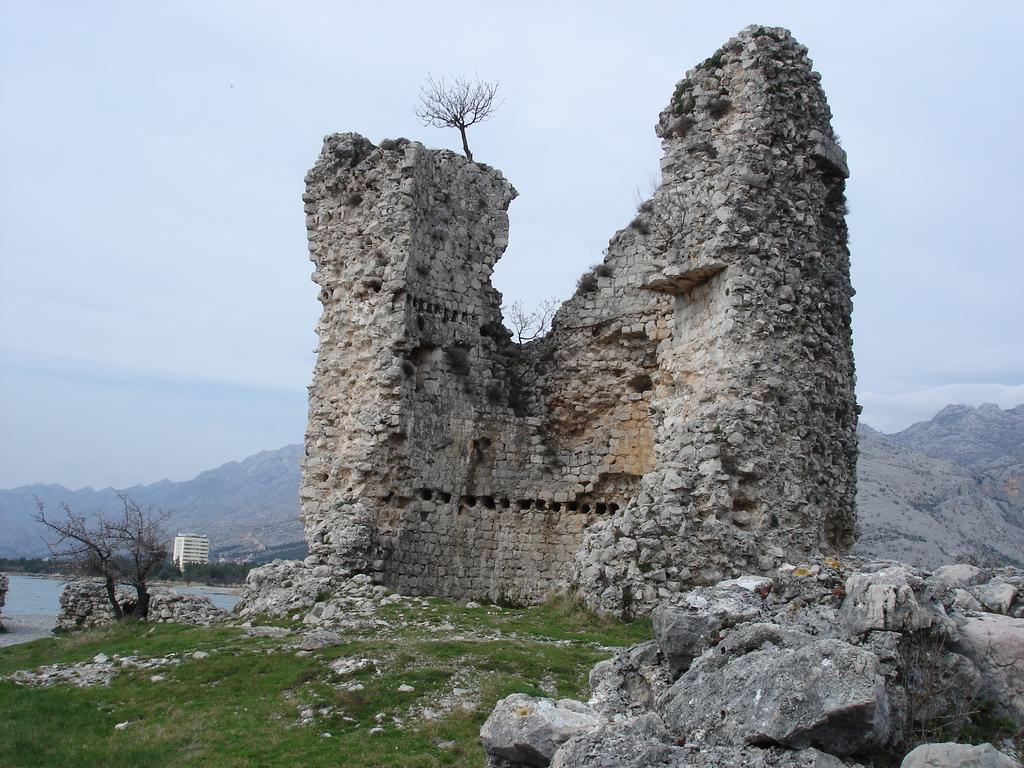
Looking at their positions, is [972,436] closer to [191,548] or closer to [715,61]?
[715,61]

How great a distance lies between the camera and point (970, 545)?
2644 centimetres

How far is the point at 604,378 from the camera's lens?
1731 centimetres

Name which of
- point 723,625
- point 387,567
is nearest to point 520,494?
point 387,567

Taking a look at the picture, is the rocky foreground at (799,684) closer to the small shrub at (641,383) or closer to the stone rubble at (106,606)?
the small shrub at (641,383)

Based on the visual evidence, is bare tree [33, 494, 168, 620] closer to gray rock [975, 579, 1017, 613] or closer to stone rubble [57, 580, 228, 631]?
stone rubble [57, 580, 228, 631]

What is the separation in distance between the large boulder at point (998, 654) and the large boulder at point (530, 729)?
7.92ft

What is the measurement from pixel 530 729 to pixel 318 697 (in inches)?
152

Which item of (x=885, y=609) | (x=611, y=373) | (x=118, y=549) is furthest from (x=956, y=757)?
(x=118, y=549)

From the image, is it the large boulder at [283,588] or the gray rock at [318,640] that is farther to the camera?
the large boulder at [283,588]

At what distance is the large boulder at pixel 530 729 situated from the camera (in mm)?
5629

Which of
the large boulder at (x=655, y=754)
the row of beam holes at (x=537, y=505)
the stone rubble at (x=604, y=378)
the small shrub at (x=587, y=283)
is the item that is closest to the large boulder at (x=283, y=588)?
the stone rubble at (x=604, y=378)

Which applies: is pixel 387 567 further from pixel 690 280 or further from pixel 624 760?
pixel 624 760

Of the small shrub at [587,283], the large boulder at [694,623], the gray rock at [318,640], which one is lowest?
the gray rock at [318,640]

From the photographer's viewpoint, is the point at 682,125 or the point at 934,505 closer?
the point at 682,125
